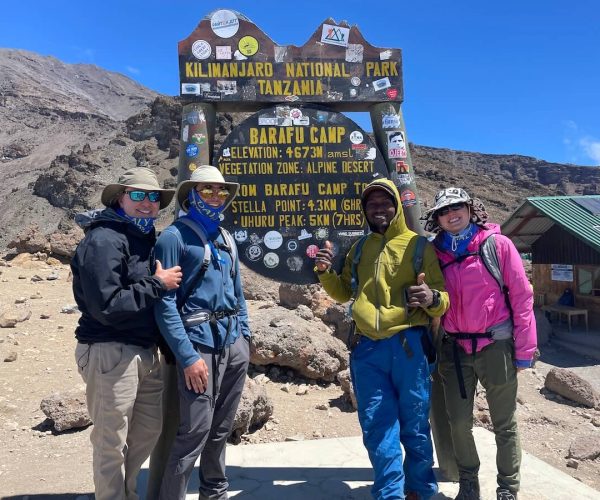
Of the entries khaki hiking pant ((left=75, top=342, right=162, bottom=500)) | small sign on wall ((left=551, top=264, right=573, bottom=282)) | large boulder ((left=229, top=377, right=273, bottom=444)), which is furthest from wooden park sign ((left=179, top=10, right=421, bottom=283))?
small sign on wall ((left=551, top=264, right=573, bottom=282))

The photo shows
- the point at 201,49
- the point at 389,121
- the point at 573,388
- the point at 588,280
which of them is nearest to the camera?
the point at 201,49

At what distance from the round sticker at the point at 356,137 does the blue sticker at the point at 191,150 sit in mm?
1117

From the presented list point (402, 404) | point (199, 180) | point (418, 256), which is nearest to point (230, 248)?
point (199, 180)

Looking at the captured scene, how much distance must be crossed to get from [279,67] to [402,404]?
7.94 ft

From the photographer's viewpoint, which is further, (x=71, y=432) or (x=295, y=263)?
(x=71, y=432)

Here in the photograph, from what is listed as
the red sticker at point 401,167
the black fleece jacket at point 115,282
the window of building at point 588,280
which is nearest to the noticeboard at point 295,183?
the red sticker at point 401,167

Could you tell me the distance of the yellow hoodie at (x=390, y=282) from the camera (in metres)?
2.77

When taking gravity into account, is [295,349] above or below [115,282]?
below

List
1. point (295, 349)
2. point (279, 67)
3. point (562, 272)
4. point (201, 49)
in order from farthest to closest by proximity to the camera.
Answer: point (562, 272)
point (295, 349)
point (279, 67)
point (201, 49)

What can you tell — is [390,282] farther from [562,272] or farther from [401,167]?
[562,272]

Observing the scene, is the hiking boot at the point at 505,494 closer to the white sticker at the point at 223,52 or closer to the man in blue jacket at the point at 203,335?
the man in blue jacket at the point at 203,335

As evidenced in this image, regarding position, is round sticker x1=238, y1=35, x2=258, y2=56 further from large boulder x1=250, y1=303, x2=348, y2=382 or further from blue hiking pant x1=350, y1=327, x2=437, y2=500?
large boulder x1=250, y1=303, x2=348, y2=382

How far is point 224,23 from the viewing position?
3.49 m

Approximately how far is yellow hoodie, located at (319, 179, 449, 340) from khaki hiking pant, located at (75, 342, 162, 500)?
3.95 ft
